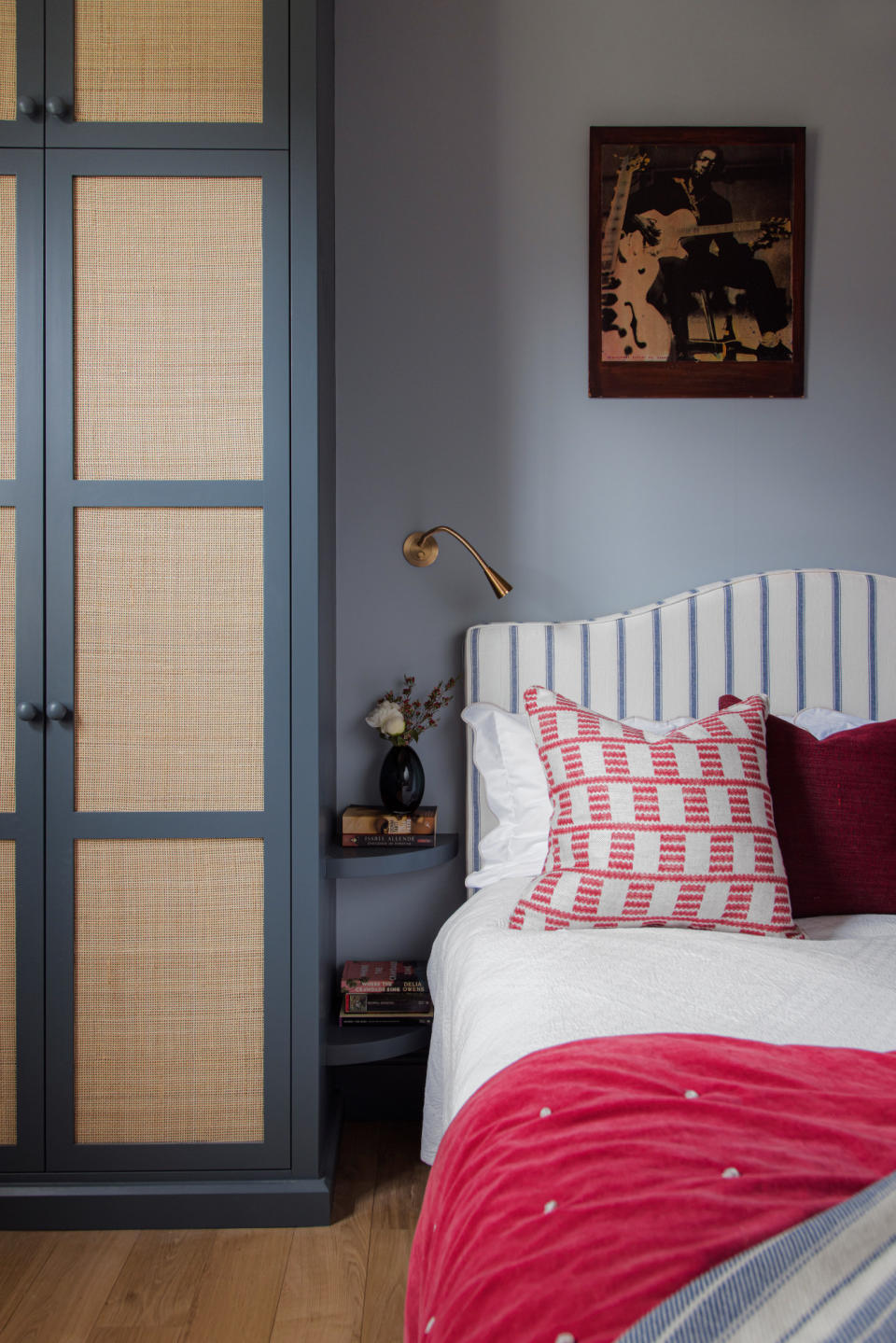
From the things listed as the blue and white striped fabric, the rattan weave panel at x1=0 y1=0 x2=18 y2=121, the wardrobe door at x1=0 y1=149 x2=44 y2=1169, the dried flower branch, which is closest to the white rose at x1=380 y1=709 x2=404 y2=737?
the dried flower branch

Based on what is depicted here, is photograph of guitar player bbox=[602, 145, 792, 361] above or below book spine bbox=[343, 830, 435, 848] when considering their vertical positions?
above

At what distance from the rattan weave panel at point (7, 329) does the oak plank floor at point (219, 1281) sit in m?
1.47

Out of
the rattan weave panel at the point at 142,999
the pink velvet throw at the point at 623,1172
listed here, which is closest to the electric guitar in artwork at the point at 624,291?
the rattan weave panel at the point at 142,999

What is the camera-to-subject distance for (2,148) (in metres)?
1.72

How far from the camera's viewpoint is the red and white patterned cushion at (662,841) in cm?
151

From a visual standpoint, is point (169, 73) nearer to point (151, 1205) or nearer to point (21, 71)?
point (21, 71)

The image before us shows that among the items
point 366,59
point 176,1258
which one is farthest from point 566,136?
point 176,1258

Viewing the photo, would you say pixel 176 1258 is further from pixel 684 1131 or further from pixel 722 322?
pixel 722 322

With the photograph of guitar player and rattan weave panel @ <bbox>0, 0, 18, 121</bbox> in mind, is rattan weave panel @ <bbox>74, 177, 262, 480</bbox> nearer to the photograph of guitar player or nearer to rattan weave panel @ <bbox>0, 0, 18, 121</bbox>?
rattan weave panel @ <bbox>0, 0, 18, 121</bbox>

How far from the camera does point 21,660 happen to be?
1729 millimetres

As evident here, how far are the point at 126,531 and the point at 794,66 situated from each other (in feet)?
6.49

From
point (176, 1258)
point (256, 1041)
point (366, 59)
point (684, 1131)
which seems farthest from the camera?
point (366, 59)

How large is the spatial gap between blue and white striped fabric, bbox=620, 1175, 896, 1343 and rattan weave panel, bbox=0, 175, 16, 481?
1.72 m

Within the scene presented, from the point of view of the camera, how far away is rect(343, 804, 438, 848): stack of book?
2016 millimetres
